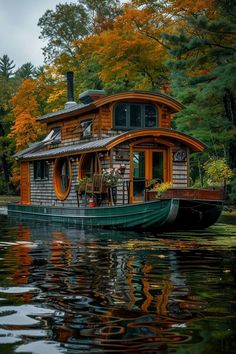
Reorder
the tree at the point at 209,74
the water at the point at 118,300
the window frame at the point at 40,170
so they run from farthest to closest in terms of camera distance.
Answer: the window frame at the point at 40,170 → the tree at the point at 209,74 → the water at the point at 118,300

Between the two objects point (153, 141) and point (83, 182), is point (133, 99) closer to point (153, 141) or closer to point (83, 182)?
point (153, 141)

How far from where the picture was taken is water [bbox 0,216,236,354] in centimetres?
506

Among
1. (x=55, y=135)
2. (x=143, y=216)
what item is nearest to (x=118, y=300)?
(x=143, y=216)

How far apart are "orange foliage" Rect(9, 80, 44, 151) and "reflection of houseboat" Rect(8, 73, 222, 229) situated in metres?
15.9

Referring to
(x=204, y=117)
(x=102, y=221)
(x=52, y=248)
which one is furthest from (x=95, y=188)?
(x=204, y=117)

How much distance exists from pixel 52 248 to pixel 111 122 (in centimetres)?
1163

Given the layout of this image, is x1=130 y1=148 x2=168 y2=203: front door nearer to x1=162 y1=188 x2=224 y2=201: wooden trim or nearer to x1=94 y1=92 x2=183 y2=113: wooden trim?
x1=94 y1=92 x2=183 y2=113: wooden trim

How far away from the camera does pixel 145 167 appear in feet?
Answer: 73.8

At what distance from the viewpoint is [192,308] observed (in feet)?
21.2

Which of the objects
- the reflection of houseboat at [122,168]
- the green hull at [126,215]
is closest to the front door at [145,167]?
the reflection of houseboat at [122,168]

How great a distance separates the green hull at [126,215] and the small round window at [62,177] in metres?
2.54

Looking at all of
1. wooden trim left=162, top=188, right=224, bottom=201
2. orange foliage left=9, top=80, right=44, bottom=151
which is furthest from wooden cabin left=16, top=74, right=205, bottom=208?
orange foliage left=9, top=80, right=44, bottom=151

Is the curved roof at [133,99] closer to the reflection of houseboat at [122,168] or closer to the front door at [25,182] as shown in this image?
the reflection of houseboat at [122,168]

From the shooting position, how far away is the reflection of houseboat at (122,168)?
17938mm
